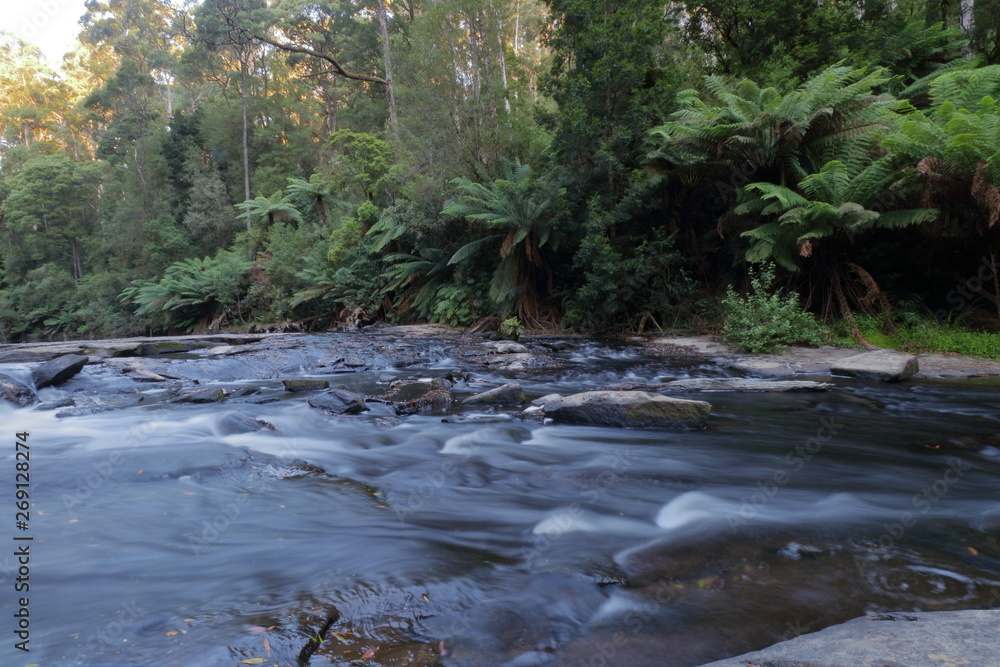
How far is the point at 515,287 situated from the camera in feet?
43.1

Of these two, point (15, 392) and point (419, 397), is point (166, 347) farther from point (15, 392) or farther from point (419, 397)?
point (419, 397)

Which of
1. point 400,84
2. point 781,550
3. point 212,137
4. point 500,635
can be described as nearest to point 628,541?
point 781,550

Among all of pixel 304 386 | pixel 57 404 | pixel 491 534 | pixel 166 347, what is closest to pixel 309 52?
pixel 166 347

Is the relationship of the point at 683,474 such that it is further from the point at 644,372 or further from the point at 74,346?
the point at 74,346

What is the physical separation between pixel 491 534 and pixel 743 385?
15.7 ft

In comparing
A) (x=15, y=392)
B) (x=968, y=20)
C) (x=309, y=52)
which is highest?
(x=309, y=52)

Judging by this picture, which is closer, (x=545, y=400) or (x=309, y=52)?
(x=545, y=400)

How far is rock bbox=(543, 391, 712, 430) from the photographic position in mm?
5375

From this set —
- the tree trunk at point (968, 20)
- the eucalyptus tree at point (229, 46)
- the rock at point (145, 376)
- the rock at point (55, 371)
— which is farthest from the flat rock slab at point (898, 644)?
the eucalyptus tree at point (229, 46)

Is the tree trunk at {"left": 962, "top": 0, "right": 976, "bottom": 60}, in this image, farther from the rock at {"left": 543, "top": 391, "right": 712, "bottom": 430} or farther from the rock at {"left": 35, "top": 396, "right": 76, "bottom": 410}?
the rock at {"left": 35, "top": 396, "right": 76, "bottom": 410}

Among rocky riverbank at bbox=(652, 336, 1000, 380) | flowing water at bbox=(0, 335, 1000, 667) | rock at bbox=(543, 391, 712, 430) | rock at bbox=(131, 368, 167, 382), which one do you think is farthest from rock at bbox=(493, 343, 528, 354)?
rock at bbox=(131, 368, 167, 382)

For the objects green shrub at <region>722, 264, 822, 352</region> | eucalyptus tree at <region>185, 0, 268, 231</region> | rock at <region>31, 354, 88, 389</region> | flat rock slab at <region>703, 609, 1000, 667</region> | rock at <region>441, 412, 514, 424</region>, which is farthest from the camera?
eucalyptus tree at <region>185, 0, 268, 231</region>

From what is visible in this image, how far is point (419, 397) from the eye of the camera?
652 centimetres

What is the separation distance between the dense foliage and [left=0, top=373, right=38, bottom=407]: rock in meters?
8.58
